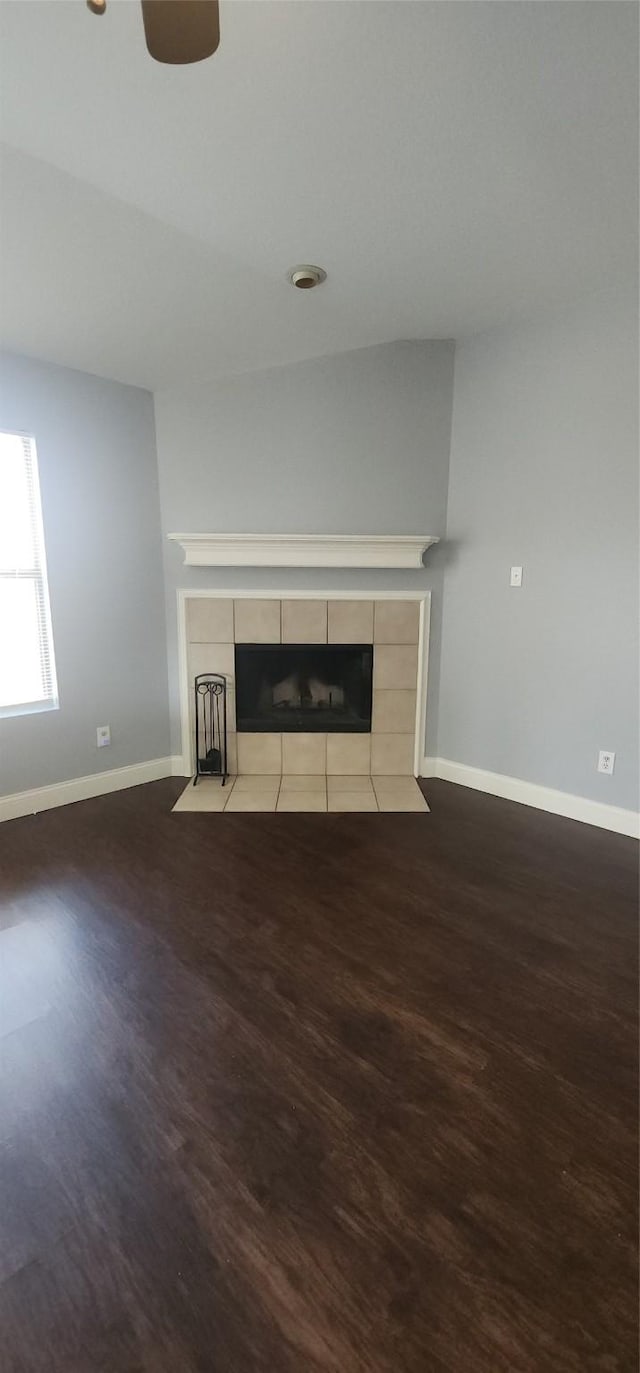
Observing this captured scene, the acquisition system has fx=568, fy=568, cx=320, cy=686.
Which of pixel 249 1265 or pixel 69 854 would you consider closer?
pixel 249 1265

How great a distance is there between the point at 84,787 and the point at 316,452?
2.36 m

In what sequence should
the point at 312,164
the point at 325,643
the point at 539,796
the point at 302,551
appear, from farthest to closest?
the point at 325,643
the point at 302,551
the point at 539,796
the point at 312,164

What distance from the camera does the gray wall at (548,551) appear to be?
8.80ft

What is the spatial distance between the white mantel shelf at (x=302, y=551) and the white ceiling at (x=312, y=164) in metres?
1.01

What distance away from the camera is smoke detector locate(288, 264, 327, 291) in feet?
7.25

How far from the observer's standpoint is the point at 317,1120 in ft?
4.48

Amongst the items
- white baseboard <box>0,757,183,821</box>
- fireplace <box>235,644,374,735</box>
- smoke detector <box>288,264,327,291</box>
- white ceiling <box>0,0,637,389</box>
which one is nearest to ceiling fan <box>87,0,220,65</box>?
white ceiling <box>0,0,637,389</box>

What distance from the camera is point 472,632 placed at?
339cm

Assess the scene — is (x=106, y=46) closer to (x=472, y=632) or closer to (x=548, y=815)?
(x=472, y=632)

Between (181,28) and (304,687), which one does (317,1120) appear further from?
(304,687)

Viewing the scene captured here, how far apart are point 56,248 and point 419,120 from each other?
127 cm

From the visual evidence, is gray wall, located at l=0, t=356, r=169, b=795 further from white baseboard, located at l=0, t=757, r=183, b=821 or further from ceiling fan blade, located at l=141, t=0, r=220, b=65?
ceiling fan blade, located at l=141, t=0, r=220, b=65

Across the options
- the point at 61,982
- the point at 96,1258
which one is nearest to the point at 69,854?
the point at 61,982

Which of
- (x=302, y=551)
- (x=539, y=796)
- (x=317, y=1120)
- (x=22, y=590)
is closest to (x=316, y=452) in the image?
(x=302, y=551)
